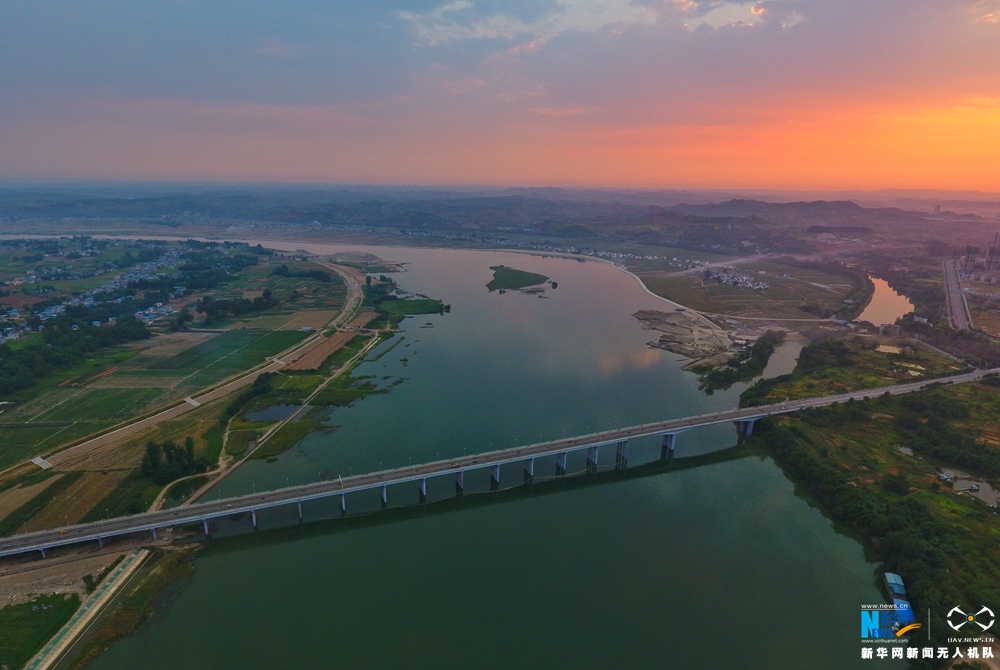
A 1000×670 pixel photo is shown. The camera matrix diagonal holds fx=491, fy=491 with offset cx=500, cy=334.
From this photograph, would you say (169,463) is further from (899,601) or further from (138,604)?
(899,601)

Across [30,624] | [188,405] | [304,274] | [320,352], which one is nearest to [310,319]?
[320,352]

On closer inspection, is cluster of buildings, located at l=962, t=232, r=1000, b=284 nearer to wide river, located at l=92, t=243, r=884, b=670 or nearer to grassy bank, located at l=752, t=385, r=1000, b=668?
grassy bank, located at l=752, t=385, r=1000, b=668

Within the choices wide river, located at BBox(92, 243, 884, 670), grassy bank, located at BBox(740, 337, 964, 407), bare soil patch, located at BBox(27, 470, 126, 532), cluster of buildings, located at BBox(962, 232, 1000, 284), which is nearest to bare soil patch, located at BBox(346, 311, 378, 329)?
wide river, located at BBox(92, 243, 884, 670)

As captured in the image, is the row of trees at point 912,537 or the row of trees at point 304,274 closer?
the row of trees at point 912,537

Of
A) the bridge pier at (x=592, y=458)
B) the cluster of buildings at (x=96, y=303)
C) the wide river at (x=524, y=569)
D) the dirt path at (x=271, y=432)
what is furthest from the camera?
the cluster of buildings at (x=96, y=303)

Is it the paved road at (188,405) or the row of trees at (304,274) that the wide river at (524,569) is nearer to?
the paved road at (188,405)

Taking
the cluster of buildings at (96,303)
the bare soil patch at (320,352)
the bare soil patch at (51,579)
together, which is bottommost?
the bare soil patch at (51,579)

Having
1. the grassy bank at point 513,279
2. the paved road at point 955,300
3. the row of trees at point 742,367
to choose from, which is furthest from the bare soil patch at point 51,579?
the paved road at point 955,300
